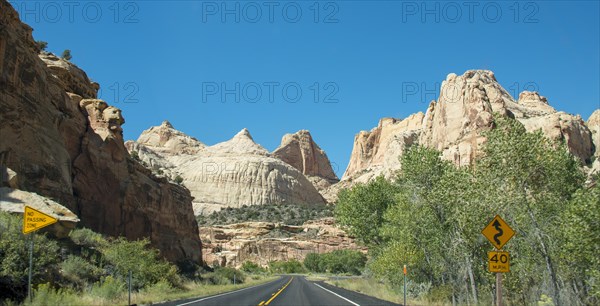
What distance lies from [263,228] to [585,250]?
95546 mm

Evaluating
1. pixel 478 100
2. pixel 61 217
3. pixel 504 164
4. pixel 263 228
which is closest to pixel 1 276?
pixel 61 217

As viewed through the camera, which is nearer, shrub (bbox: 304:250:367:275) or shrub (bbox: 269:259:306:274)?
shrub (bbox: 304:250:367:275)

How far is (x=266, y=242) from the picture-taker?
107562 millimetres

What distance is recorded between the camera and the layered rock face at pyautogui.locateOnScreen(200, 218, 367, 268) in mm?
105500

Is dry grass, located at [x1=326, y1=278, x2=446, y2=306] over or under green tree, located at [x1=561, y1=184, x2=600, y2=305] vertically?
→ under

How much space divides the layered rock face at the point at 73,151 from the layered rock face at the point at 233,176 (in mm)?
95430

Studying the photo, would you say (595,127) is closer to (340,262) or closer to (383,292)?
(340,262)

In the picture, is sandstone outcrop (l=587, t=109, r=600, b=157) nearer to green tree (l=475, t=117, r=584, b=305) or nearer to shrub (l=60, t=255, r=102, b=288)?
green tree (l=475, t=117, r=584, b=305)

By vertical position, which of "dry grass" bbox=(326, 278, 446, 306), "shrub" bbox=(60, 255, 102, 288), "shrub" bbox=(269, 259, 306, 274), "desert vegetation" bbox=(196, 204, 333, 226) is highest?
"desert vegetation" bbox=(196, 204, 333, 226)

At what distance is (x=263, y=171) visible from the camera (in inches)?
6127

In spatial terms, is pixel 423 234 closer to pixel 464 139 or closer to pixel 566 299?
pixel 566 299

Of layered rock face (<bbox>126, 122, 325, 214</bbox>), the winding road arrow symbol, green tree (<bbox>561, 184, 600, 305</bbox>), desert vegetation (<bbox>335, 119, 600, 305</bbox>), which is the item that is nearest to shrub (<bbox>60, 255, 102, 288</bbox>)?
desert vegetation (<bbox>335, 119, 600, 305</bbox>)

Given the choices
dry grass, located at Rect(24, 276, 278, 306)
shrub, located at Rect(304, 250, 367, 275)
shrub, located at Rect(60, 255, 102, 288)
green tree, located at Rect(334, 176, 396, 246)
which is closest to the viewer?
dry grass, located at Rect(24, 276, 278, 306)

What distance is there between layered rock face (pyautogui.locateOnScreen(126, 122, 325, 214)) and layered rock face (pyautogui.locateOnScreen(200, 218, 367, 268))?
32220mm
